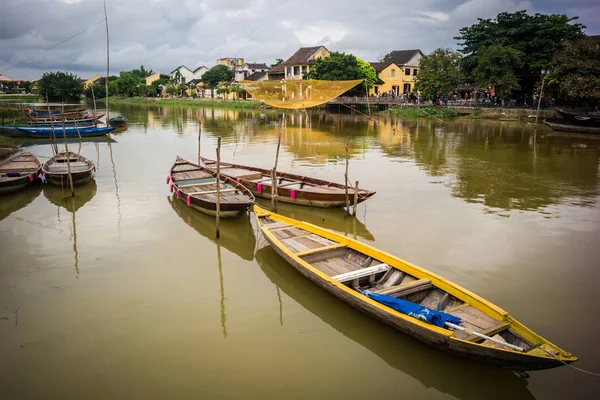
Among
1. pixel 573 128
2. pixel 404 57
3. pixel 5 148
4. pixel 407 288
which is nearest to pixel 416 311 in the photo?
pixel 407 288

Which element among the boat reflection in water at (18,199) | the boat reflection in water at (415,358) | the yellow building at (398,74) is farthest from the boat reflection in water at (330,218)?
the yellow building at (398,74)

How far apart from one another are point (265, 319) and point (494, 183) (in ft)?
39.2

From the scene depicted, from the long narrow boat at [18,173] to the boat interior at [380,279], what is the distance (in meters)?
9.09

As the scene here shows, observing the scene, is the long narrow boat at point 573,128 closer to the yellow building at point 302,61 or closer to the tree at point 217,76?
the yellow building at point 302,61

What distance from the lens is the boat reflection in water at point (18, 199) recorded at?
12.5 m

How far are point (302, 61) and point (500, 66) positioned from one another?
24.9 m

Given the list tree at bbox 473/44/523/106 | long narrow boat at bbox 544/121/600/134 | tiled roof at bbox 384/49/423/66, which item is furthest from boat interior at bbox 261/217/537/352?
tiled roof at bbox 384/49/423/66

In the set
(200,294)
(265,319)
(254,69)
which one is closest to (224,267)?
(200,294)

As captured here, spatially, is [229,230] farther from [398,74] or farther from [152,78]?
[152,78]

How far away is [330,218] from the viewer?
11672 mm

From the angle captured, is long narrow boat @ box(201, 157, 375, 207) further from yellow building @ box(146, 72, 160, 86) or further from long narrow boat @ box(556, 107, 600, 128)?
yellow building @ box(146, 72, 160, 86)

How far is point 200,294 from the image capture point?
782cm

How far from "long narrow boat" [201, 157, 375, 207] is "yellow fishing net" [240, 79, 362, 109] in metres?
7.42

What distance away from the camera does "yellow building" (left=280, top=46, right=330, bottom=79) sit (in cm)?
5151
